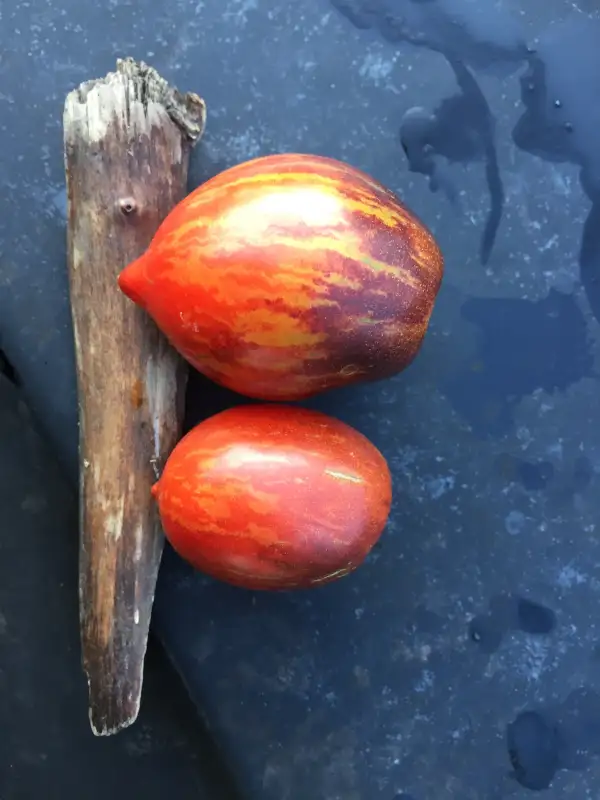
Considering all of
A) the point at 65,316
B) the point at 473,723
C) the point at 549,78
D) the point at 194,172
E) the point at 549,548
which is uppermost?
the point at 549,78

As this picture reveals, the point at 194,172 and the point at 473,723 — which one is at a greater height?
the point at 194,172

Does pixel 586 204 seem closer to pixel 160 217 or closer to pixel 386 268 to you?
pixel 386 268

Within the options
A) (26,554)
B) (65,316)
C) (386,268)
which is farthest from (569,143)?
(26,554)

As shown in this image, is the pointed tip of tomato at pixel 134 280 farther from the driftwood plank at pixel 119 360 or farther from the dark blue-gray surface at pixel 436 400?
the dark blue-gray surface at pixel 436 400

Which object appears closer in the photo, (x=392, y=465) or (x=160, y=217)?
(x=160, y=217)

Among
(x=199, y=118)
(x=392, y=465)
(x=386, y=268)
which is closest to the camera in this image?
(x=386, y=268)

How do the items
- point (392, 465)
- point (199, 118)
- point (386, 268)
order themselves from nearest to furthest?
1. point (386, 268)
2. point (199, 118)
3. point (392, 465)

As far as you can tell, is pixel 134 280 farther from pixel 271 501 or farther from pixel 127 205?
pixel 271 501

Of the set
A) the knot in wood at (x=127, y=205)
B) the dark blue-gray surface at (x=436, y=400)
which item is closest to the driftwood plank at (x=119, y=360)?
the knot in wood at (x=127, y=205)
